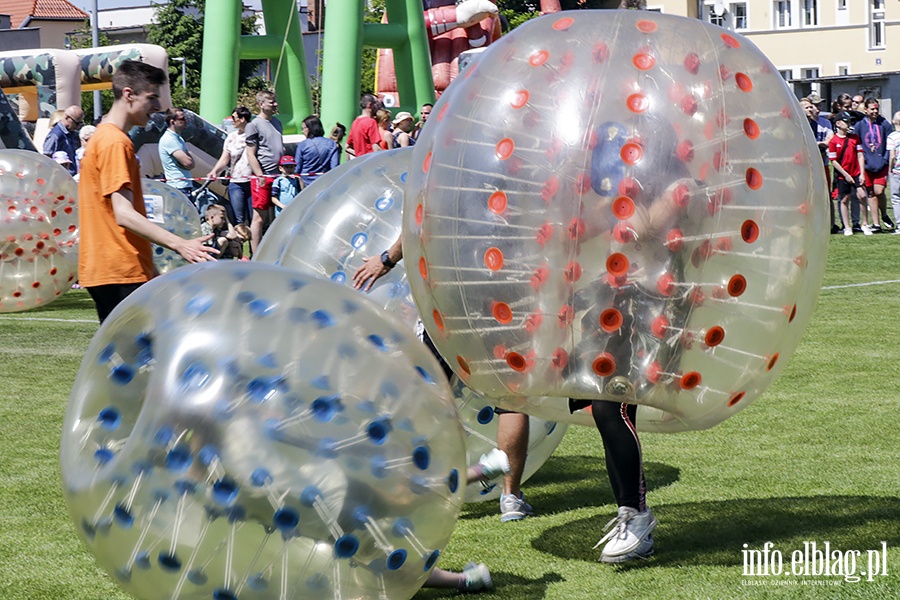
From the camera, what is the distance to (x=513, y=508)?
5574 mm

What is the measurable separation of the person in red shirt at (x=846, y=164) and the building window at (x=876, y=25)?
152 feet

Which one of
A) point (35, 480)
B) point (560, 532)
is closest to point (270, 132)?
point (35, 480)

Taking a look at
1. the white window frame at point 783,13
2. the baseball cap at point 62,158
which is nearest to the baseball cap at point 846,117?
the baseball cap at point 62,158

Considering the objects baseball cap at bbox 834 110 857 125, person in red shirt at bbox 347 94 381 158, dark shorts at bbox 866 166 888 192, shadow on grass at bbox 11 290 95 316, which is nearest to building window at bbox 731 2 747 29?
baseball cap at bbox 834 110 857 125

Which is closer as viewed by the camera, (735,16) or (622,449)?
(622,449)

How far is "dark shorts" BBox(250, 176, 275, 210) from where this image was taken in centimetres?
1617

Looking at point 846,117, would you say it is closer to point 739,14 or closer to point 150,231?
point 150,231

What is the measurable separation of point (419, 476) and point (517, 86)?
1.30 m

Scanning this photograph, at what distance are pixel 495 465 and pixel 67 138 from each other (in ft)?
38.2

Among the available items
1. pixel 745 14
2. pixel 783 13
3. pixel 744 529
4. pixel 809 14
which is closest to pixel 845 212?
pixel 744 529

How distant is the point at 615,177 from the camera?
13.4ft

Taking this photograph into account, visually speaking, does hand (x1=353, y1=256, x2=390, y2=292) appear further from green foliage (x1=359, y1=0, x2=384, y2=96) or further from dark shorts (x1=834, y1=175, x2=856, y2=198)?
green foliage (x1=359, y1=0, x2=384, y2=96)

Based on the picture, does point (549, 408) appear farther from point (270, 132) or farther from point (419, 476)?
point (270, 132)

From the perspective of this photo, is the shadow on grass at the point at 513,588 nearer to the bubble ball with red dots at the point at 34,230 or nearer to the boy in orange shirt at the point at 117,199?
the boy in orange shirt at the point at 117,199
